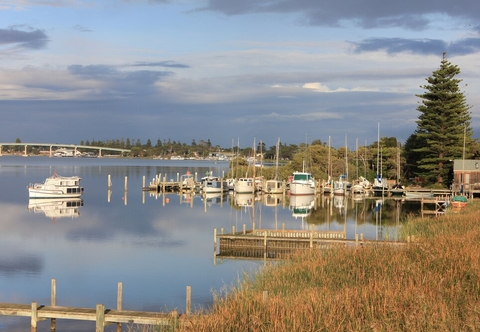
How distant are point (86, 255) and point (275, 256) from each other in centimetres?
1100

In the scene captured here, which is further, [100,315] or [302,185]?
[302,185]

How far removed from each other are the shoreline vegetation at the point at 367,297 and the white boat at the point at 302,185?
6209 centimetres

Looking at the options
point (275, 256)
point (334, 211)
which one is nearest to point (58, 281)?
point (275, 256)

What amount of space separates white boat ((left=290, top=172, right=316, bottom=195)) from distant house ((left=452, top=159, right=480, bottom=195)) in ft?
60.7

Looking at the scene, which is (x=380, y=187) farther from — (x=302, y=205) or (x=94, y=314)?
(x=94, y=314)

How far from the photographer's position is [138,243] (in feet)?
136

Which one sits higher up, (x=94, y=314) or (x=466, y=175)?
(x=466, y=175)

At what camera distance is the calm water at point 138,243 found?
25.8 metres

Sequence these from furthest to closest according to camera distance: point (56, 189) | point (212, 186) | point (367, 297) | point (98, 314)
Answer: point (212, 186)
point (56, 189)
point (98, 314)
point (367, 297)

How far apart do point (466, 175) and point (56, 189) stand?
45900 millimetres

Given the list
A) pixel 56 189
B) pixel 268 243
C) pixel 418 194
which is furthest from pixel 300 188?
pixel 268 243

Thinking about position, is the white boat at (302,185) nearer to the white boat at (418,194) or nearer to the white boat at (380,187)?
the white boat at (380,187)

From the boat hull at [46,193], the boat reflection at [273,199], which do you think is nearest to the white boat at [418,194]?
the boat reflection at [273,199]

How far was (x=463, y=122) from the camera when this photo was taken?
8381cm
